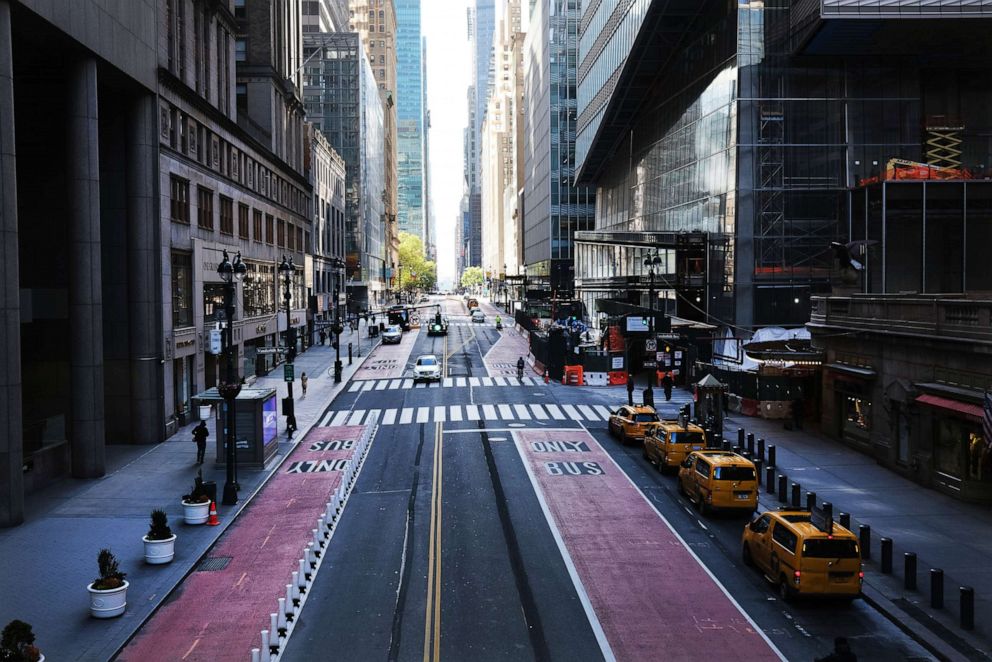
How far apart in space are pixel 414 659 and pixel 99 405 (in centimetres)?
1808

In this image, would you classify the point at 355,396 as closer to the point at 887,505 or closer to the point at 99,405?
the point at 99,405

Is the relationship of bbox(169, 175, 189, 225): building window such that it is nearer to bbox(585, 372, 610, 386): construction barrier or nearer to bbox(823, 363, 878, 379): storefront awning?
bbox(585, 372, 610, 386): construction barrier

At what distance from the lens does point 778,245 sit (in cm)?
5147

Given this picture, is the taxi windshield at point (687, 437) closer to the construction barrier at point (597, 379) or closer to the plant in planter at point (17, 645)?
the plant in planter at point (17, 645)

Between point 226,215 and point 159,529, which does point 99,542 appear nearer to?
point 159,529

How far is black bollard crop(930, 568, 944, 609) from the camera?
51.2 feet

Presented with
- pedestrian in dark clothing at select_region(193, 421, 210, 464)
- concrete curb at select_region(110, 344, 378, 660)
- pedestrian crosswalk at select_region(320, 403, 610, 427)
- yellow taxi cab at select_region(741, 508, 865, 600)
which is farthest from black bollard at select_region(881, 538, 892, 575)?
pedestrian crosswalk at select_region(320, 403, 610, 427)

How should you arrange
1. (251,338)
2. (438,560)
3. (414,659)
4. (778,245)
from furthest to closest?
(251,338) → (778,245) → (438,560) → (414,659)

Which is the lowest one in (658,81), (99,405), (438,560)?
(438,560)

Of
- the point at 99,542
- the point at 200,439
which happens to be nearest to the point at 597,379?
the point at 200,439

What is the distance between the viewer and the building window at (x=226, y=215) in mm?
46594

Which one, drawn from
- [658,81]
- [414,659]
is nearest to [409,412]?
[414,659]

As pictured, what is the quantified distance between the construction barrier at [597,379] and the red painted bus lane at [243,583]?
26.9 metres

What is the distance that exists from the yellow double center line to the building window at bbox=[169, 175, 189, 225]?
740 inches
